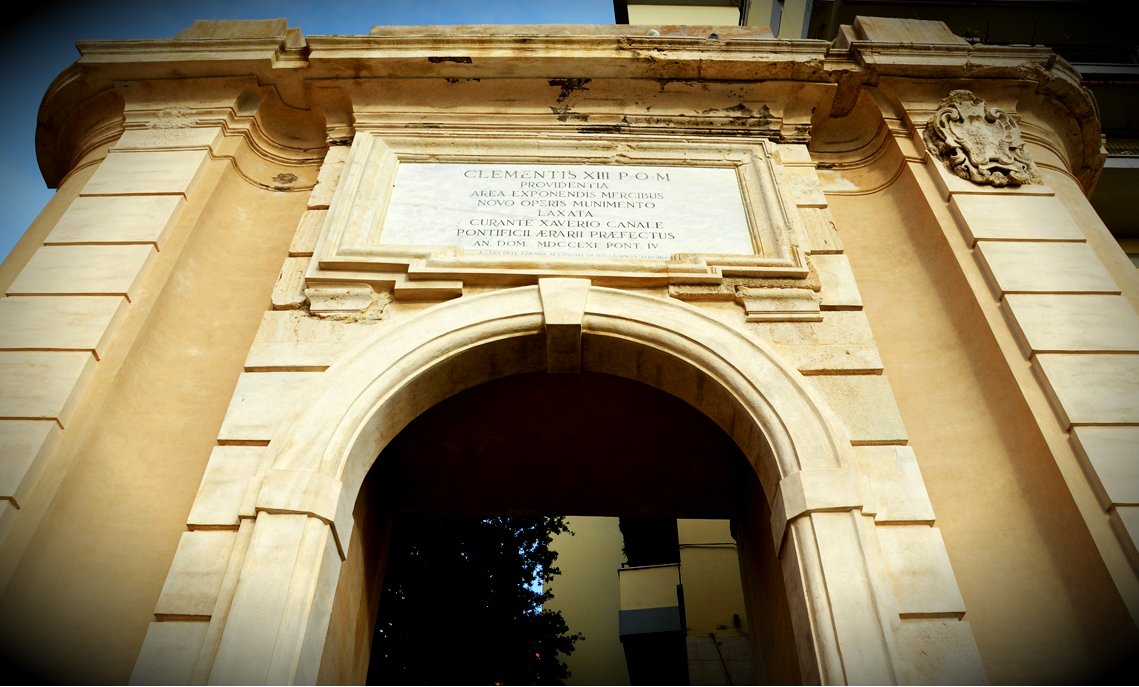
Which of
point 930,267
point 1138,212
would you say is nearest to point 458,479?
point 930,267

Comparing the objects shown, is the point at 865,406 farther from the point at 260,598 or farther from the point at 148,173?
the point at 148,173

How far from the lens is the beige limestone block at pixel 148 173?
5258mm

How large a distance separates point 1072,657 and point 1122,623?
0.27 metres

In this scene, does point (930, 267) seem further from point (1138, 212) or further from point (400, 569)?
point (400, 569)

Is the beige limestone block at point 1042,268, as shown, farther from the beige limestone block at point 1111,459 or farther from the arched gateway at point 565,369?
the arched gateway at point 565,369

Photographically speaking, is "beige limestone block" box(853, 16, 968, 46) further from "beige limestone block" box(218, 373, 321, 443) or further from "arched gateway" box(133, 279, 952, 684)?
"beige limestone block" box(218, 373, 321, 443)

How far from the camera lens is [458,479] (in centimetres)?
613

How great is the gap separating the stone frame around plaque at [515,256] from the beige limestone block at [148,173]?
3.47 ft

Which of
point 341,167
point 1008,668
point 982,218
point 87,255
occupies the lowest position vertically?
point 1008,668

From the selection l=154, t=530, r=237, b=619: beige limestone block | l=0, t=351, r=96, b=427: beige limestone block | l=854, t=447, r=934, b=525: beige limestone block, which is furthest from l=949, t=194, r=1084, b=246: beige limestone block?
l=0, t=351, r=96, b=427: beige limestone block

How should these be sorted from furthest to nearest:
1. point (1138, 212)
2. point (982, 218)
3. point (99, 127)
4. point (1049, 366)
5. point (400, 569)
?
point (400, 569) → point (1138, 212) → point (99, 127) → point (982, 218) → point (1049, 366)

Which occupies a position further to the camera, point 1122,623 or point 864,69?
point 864,69

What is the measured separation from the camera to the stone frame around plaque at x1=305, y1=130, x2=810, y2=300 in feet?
15.9

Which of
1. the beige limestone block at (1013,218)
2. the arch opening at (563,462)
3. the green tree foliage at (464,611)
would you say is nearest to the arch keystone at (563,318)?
the arch opening at (563,462)
